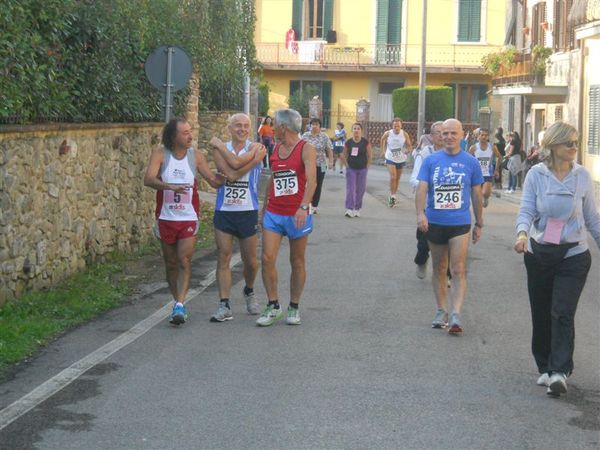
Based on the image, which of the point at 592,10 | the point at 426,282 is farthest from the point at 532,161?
the point at 426,282

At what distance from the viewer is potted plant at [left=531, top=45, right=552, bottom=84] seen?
35469 mm

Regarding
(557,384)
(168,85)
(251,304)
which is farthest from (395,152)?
(557,384)

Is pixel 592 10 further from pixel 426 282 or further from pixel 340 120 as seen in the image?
pixel 340 120

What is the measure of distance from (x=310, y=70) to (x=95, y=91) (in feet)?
132

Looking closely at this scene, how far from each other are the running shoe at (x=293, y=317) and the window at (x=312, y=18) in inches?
1744

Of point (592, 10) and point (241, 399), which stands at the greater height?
point (592, 10)

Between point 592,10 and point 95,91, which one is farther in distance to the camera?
point 592,10

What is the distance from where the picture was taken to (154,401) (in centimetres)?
742

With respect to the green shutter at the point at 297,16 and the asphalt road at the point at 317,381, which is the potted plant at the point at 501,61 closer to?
the green shutter at the point at 297,16

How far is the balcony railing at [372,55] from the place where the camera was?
53438mm

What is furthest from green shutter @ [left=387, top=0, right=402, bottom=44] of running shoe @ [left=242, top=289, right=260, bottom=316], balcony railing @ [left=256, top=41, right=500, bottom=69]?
running shoe @ [left=242, top=289, right=260, bottom=316]

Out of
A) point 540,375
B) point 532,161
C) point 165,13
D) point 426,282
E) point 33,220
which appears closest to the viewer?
point 540,375

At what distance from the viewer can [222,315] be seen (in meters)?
10.6

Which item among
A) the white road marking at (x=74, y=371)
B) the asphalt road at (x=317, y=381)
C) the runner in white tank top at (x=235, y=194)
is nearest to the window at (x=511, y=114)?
the asphalt road at (x=317, y=381)
